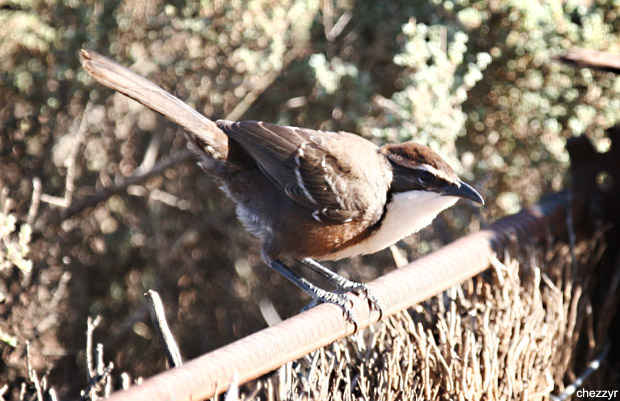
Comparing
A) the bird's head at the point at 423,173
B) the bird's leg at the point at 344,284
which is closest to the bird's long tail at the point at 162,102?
the bird's leg at the point at 344,284

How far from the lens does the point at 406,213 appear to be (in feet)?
10.5

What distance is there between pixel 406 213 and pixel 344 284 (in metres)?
0.45

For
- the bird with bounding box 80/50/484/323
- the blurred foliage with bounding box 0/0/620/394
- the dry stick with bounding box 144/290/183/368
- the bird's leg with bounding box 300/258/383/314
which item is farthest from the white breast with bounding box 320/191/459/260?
the dry stick with bounding box 144/290/183/368

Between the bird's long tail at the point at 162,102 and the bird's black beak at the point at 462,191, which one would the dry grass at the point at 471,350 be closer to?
the bird's black beak at the point at 462,191

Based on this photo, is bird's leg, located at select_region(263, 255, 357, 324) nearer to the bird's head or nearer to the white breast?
the white breast

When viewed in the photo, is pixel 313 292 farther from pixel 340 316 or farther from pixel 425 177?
pixel 340 316

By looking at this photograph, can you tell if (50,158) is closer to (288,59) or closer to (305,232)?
(288,59)

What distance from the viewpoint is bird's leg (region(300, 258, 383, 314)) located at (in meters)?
2.54

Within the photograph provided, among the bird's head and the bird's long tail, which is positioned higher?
the bird's long tail

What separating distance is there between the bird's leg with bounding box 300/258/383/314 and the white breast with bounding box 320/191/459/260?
224mm

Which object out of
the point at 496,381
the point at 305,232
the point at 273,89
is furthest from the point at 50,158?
the point at 496,381

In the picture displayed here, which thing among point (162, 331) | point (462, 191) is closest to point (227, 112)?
point (462, 191)

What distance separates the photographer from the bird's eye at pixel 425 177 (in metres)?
3.14

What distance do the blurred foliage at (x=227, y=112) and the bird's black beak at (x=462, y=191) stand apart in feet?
2.96
